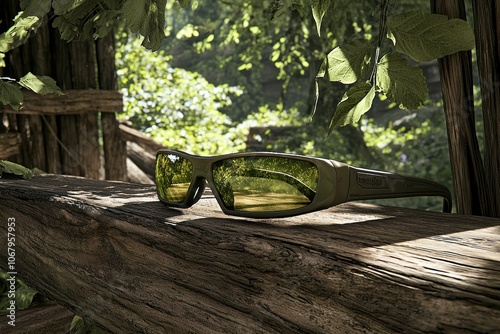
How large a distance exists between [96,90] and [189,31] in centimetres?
535

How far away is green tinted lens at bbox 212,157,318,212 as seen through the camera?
0.99m

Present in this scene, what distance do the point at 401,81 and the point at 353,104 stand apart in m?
0.09

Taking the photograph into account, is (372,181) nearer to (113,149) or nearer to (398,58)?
(398,58)

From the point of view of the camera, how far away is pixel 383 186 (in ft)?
3.57

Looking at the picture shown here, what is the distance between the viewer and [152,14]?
112cm

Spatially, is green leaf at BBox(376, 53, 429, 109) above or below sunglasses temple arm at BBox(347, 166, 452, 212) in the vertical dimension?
above

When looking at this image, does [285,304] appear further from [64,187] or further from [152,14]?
[64,187]

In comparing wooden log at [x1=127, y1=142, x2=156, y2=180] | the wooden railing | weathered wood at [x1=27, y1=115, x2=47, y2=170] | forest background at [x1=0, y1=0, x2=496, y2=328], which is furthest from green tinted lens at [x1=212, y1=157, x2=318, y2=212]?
forest background at [x1=0, y1=0, x2=496, y2=328]

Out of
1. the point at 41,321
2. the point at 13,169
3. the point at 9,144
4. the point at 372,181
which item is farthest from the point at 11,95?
the point at 9,144

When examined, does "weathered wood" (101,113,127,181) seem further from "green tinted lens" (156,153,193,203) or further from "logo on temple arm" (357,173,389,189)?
"logo on temple arm" (357,173,389,189)

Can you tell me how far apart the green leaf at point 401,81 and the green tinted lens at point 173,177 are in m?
0.40

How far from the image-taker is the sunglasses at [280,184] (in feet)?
3.22

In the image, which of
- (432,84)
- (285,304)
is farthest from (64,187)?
(432,84)

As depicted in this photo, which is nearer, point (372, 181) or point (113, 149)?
point (372, 181)
